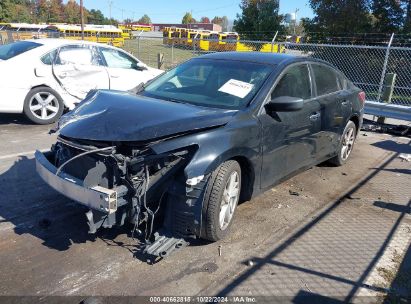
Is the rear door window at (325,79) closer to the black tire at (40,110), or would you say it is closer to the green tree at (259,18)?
the black tire at (40,110)

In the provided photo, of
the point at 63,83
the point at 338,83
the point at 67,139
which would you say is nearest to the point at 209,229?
the point at 67,139

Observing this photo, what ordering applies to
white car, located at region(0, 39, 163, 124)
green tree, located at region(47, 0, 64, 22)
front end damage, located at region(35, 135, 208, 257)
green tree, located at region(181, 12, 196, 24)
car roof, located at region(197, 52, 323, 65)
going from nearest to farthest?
front end damage, located at region(35, 135, 208, 257)
car roof, located at region(197, 52, 323, 65)
white car, located at region(0, 39, 163, 124)
green tree, located at region(47, 0, 64, 22)
green tree, located at region(181, 12, 196, 24)

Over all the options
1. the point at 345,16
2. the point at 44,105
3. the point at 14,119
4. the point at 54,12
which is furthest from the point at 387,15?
the point at 54,12

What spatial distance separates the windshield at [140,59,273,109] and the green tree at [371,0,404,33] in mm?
16808

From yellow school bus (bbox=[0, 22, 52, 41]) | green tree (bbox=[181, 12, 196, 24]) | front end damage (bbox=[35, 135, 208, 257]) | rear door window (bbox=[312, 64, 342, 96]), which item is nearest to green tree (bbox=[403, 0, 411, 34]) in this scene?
rear door window (bbox=[312, 64, 342, 96])

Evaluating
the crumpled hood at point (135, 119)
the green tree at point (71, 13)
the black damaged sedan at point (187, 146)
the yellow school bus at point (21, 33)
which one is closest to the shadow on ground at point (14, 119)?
the black damaged sedan at point (187, 146)

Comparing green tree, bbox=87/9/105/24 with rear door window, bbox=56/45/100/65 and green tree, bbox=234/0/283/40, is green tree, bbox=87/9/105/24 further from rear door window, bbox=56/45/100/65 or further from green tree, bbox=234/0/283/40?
rear door window, bbox=56/45/100/65

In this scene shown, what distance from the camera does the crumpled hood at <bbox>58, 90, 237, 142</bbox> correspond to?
3383mm

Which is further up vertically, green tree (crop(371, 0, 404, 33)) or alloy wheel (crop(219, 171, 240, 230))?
green tree (crop(371, 0, 404, 33))

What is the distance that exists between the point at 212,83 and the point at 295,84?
100 centimetres

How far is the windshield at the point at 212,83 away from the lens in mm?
4285

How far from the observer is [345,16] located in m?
19.1

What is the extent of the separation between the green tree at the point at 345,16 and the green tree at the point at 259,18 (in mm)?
8139

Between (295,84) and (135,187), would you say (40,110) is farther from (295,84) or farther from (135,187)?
(135,187)
